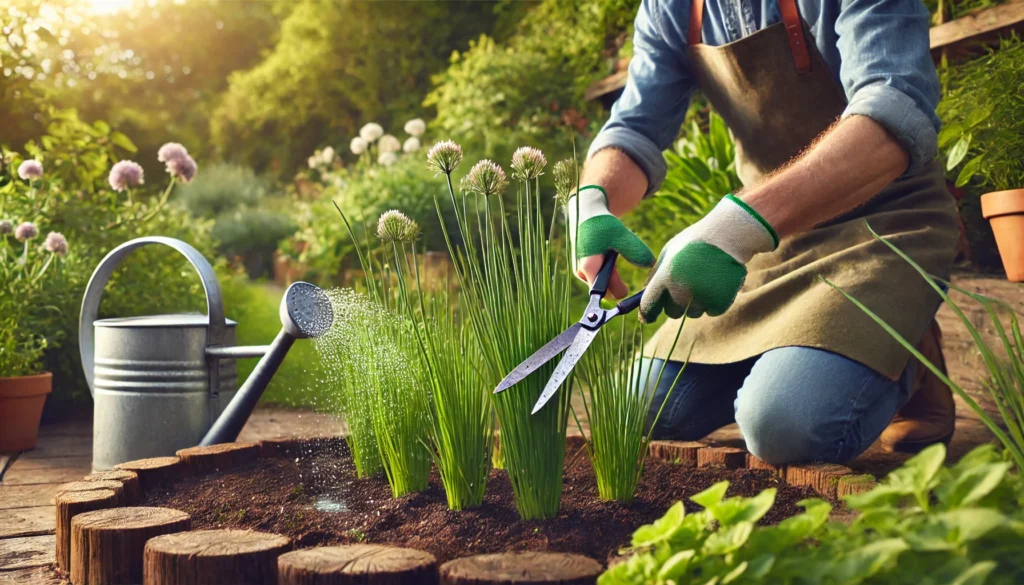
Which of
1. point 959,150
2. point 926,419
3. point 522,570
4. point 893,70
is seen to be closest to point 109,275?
point 522,570

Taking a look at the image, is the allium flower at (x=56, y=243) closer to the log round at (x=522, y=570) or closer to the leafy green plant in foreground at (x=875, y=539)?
the log round at (x=522, y=570)

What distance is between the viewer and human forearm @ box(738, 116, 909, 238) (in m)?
1.63

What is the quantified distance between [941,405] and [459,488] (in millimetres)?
1627

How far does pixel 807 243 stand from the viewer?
223cm

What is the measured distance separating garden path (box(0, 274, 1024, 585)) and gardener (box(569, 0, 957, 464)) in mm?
205

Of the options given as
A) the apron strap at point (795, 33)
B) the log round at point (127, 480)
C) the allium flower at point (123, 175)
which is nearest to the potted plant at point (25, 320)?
the allium flower at point (123, 175)

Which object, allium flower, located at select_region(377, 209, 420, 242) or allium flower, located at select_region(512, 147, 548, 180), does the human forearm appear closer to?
allium flower, located at select_region(512, 147, 548, 180)

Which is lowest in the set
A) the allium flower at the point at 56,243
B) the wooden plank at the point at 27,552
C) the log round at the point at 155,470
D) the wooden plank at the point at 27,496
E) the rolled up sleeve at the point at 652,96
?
the wooden plank at the point at 27,552

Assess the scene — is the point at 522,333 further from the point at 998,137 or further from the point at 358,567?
the point at 998,137

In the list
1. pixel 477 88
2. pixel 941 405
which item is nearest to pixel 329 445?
pixel 941 405

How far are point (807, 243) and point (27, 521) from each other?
1.93 meters

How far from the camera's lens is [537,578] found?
3.14 ft

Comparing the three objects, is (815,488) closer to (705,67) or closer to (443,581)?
(443,581)

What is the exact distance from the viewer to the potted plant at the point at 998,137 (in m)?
2.33
